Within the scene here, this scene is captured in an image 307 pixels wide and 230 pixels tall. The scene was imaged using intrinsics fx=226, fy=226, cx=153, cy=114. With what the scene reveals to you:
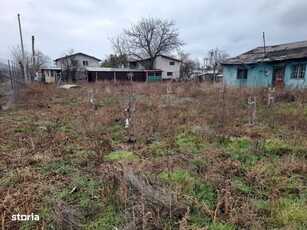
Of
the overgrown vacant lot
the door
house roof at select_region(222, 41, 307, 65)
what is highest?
house roof at select_region(222, 41, 307, 65)

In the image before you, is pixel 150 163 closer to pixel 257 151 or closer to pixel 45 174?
pixel 45 174

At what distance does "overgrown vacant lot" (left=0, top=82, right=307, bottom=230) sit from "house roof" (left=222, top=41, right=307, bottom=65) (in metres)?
9.79

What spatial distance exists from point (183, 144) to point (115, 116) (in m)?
3.62

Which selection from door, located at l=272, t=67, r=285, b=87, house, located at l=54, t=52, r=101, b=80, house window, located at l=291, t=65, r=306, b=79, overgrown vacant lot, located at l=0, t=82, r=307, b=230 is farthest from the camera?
house, located at l=54, t=52, r=101, b=80

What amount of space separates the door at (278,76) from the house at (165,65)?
20203 millimetres

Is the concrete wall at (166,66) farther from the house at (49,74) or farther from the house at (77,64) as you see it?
the house at (49,74)

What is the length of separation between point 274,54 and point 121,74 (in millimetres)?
20389

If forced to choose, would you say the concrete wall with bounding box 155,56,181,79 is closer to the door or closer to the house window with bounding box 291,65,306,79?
the door

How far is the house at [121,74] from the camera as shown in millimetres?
30500

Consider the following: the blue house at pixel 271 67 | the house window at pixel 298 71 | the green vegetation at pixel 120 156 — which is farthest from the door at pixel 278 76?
the green vegetation at pixel 120 156

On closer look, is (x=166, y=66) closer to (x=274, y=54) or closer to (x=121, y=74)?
(x=121, y=74)

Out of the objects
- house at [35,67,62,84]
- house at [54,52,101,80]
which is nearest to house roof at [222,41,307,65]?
house at [54,52,101,80]

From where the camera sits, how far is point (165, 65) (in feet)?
119

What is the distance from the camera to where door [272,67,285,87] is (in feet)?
51.7
